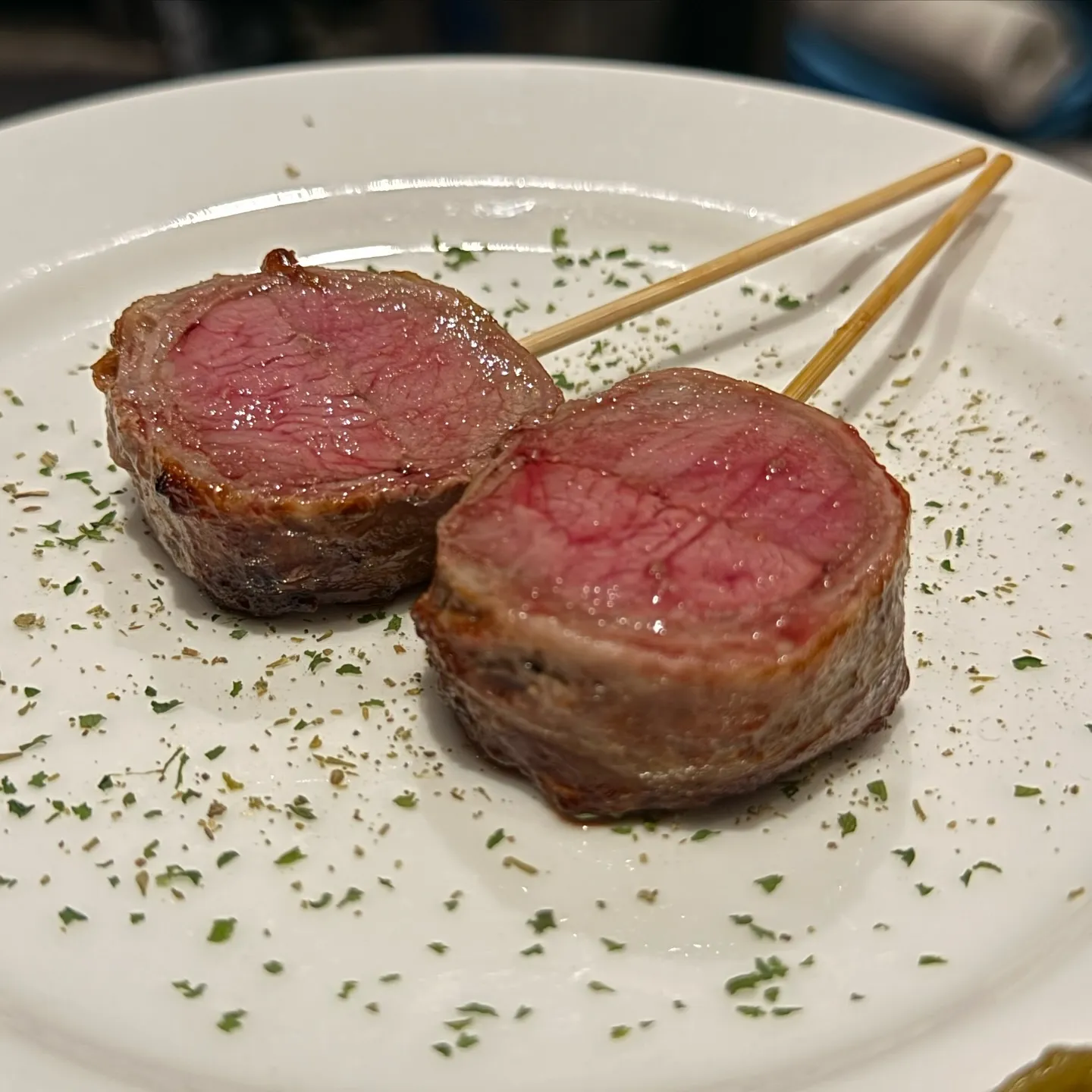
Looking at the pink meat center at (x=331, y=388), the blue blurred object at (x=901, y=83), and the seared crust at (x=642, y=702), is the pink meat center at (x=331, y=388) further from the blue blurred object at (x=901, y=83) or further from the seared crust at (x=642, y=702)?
the blue blurred object at (x=901, y=83)

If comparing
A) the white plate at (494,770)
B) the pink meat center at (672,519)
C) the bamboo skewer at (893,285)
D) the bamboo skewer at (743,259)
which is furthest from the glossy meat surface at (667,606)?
the bamboo skewer at (743,259)

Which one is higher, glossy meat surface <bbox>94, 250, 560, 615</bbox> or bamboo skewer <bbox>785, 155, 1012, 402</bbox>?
bamboo skewer <bbox>785, 155, 1012, 402</bbox>

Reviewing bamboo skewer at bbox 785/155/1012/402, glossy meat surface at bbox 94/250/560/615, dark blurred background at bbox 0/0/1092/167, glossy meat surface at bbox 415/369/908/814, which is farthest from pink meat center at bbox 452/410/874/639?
dark blurred background at bbox 0/0/1092/167

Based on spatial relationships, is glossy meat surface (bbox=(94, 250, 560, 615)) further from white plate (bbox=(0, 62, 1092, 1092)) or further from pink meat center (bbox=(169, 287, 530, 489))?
white plate (bbox=(0, 62, 1092, 1092))

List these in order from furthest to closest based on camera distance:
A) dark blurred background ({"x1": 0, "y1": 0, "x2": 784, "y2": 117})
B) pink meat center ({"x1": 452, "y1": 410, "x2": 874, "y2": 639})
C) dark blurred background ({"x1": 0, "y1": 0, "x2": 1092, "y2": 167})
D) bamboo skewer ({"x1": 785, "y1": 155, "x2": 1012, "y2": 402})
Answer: dark blurred background ({"x1": 0, "y1": 0, "x2": 784, "y2": 117}) < dark blurred background ({"x1": 0, "y1": 0, "x2": 1092, "y2": 167}) < bamboo skewer ({"x1": 785, "y1": 155, "x2": 1012, "y2": 402}) < pink meat center ({"x1": 452, "y1": 410, "x2": 874, "y2": 639})

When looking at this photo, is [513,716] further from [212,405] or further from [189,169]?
[189,169]

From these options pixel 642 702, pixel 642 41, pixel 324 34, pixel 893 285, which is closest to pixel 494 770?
pixel 642 702
